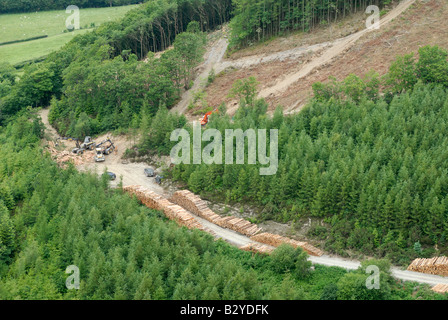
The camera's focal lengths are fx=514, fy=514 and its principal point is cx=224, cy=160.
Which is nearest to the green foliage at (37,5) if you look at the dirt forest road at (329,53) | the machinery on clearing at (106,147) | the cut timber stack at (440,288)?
the machinery on clearing at (106,147)

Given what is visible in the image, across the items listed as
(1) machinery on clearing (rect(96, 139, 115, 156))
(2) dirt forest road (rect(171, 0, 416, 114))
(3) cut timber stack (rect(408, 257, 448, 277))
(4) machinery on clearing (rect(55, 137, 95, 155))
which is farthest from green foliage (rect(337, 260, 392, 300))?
(4) machinery on clearing (rect(55, 137, 95, 155))

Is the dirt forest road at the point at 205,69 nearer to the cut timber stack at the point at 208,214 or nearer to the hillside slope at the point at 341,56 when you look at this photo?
the hillside slope at the point at 341,56

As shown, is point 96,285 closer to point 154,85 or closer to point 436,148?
point 436,148

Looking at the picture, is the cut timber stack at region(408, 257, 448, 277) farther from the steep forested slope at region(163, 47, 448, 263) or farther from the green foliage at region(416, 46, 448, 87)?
the green foliage at region(416, 46, 448, 87)

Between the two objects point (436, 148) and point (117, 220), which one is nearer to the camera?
point (117, 220)

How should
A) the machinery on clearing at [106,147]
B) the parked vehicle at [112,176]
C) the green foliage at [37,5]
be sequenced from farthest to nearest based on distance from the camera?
the green foliage at [37,5] < the machinery on clearing at [106,147] < the parked vehicle at [112,176]
